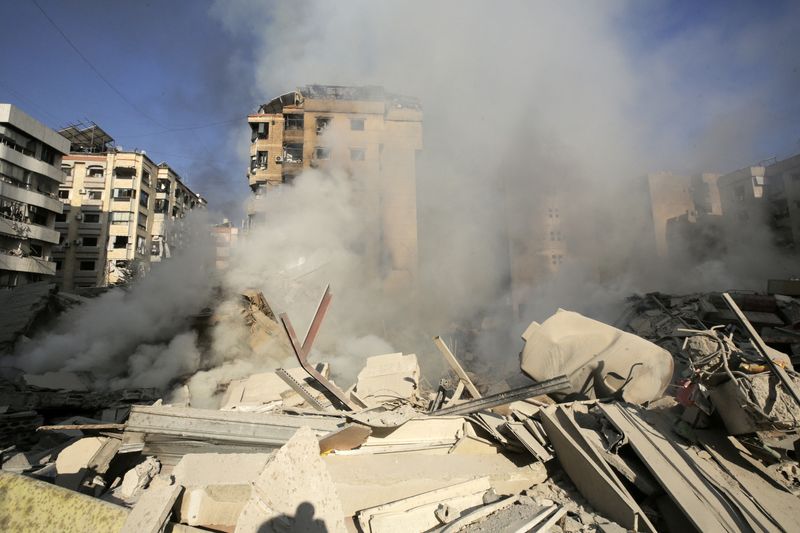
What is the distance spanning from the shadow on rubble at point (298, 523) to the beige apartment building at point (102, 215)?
30747 millimetres

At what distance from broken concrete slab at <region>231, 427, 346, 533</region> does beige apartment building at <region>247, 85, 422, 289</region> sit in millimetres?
18988

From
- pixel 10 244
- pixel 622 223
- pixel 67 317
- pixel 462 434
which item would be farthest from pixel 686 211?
pixel 10 244

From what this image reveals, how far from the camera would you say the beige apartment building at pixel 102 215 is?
94.7ft

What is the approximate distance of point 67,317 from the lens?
1105cm

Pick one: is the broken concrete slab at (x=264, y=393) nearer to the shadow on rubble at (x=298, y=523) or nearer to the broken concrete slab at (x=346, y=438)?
the broken concrete slab at (x=346, y=438)

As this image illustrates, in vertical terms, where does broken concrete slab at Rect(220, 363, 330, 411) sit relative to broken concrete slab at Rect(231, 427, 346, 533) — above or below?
below

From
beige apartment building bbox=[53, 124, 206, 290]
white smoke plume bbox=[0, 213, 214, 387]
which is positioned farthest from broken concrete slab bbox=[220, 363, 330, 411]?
beige apartment building bbox=[53, 124, 206, 290]

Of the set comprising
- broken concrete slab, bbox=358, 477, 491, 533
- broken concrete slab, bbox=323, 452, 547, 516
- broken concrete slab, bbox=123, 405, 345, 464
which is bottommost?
broken concrete slab, bbox=358, 477, 491, 533

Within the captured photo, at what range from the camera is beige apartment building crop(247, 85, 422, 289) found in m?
22.1

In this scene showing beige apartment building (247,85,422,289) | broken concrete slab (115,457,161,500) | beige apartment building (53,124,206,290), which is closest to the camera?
broken concrete slab (115,457,161,500)

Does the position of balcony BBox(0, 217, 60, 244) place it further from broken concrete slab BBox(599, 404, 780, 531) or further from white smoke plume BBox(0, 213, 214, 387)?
broken concrete slab BBox(599, 404, 780, 531)

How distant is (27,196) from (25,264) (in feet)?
13.0

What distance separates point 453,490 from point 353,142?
22.3 meters

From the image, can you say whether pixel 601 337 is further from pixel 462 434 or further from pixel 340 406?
pixel 340 406
